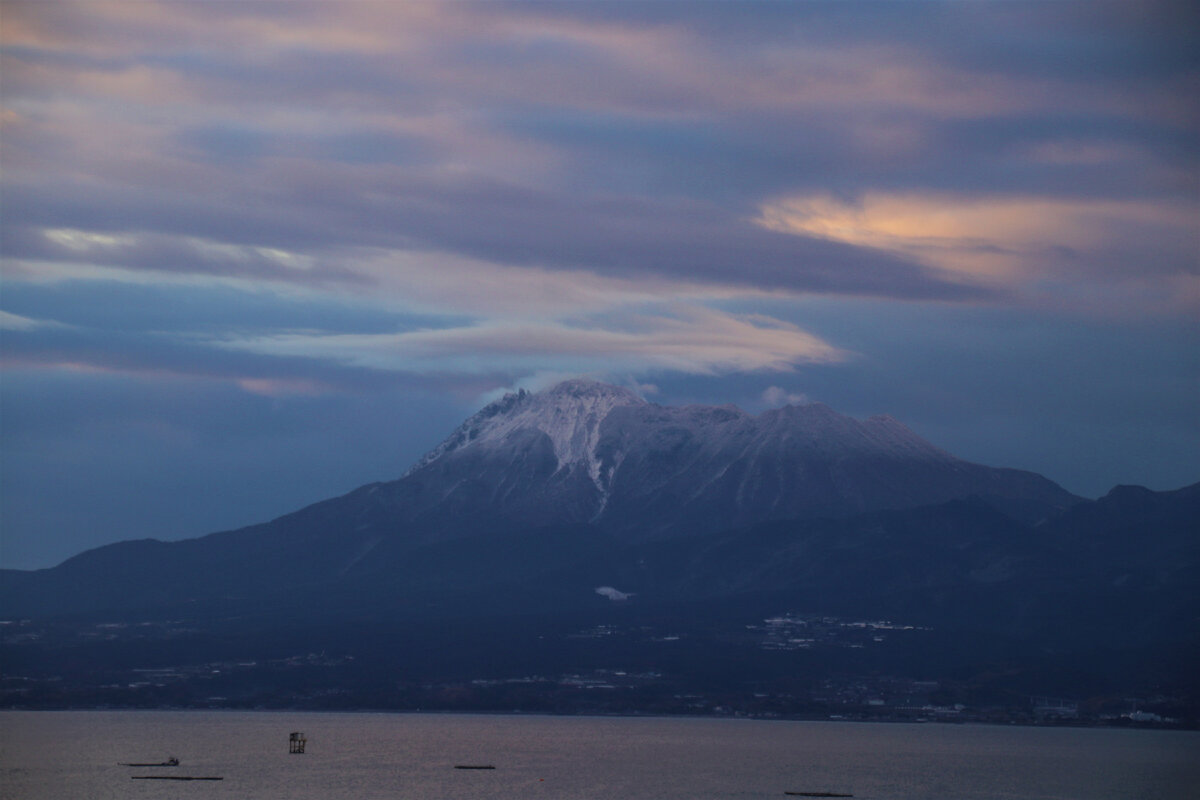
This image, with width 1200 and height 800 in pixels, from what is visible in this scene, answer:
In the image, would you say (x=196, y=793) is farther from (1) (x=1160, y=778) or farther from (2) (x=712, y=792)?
(1) (x=1160, y=778)

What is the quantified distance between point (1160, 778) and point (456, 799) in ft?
281

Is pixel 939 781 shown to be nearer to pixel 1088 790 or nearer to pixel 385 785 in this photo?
pixel 1088 790

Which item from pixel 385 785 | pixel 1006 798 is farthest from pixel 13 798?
pixel 1006 798

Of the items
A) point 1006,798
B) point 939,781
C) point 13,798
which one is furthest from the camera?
point 939,781

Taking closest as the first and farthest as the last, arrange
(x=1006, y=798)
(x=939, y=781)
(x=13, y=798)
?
(x=13, y=798)
(x=1006, y=798)
(x=939, y=781)

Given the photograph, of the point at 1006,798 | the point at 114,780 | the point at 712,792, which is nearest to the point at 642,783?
the point at 712,792

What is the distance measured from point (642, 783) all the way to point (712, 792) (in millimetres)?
11281

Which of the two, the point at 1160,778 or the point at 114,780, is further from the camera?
the point at 1160,778

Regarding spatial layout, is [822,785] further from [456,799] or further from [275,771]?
[275,771]

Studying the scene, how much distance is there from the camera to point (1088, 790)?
185250mm

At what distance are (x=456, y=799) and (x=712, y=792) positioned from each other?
1064 inches

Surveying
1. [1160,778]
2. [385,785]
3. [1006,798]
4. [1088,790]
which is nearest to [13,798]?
[385,785]

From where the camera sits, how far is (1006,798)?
6885 inches

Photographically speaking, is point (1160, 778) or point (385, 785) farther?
point (1160, 778)
